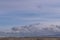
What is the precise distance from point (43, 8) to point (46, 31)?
0.74 feet

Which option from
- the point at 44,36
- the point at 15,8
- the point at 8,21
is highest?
the point at 15,8

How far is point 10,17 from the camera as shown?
1233 millimetres

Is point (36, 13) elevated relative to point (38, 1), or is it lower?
lower

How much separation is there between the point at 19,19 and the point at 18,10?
89 millimetres

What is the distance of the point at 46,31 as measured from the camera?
1.21m

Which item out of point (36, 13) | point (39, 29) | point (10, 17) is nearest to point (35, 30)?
point (39, 29)

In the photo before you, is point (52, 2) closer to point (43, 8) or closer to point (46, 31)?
point (43, 8)

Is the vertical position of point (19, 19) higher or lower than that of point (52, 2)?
lower

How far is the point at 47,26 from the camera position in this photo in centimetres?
121

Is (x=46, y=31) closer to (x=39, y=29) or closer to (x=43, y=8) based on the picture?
(x=39, y=29)

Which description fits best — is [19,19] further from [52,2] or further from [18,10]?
[52,2]

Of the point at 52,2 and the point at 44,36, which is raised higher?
the point at 52,2

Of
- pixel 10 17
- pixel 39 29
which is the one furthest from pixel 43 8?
pixel 10 17

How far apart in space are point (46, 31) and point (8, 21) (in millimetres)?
377
